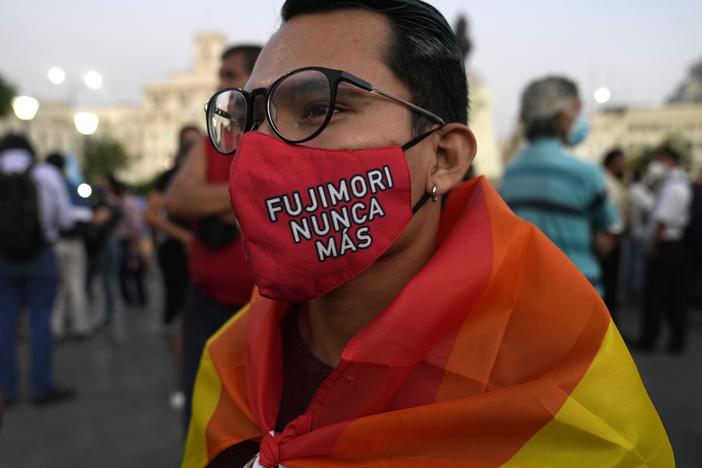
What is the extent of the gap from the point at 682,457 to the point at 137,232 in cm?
792

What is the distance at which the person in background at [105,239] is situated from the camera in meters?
7.81

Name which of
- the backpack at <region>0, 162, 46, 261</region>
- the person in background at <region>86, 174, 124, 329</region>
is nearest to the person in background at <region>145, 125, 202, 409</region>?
the backpack at <region>0, 162, 46, 261</region>

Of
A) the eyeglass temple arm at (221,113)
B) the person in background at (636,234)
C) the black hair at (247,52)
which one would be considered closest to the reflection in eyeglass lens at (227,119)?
the eyeglass temple arm at (221,113)

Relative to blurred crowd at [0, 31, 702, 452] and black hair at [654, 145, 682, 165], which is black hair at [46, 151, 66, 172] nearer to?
blurred crowd at [0, 31, 702, 452]

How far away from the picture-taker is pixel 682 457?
12.4ft

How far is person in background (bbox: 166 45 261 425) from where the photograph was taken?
2832 millimetres

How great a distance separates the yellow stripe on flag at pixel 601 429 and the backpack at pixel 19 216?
15.1 ft

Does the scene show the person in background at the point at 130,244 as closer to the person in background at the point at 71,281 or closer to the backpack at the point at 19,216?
the person in background at the point at 71,281

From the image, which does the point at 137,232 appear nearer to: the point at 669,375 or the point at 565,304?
the point at 669,375

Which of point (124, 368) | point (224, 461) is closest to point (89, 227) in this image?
point (124, 368)

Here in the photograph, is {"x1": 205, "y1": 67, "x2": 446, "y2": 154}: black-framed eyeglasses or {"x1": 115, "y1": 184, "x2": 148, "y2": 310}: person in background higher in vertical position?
{"x1": 205, "y1": 67, "x2": 446, "y2": 154}: black-framed eyeglasses

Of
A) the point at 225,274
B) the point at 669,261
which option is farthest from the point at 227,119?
the point at 669,261

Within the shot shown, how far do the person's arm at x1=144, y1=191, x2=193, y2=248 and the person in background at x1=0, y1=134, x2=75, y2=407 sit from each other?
0.70 metres

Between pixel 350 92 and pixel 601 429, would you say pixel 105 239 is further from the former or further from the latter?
pixel 601 429
